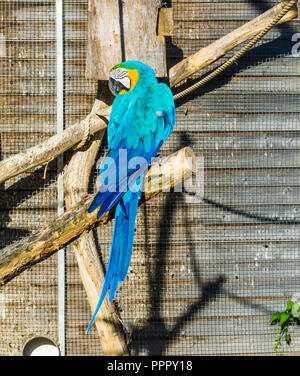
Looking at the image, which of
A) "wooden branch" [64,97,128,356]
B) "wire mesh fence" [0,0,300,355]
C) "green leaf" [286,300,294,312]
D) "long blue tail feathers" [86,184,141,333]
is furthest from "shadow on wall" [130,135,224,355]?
"long blue tail feathers" [86,184,141,333]

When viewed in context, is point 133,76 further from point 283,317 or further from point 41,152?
point 283,317

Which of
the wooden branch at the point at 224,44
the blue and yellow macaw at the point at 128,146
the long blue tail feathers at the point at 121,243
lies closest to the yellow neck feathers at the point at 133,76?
the blue and yellow macaw at the point at 128,146

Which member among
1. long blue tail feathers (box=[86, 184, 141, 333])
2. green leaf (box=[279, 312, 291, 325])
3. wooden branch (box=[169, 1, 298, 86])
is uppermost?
wooden branch (box=[169, 1, 298, 86])

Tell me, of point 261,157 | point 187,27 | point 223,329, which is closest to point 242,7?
point 187,27

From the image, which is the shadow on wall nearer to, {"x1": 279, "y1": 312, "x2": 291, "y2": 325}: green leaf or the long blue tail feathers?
{"x1": 279, "y1": 312, "x2": 291, "y2": 325}: green leaf

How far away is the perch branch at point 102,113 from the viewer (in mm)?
2027

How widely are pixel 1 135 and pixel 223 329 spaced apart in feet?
4.89

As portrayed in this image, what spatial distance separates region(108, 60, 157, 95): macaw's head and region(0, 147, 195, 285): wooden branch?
42 cm

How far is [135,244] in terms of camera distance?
2369 millimetres

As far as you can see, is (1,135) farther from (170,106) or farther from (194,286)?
(194,286)

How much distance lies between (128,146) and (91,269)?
693 millimetres

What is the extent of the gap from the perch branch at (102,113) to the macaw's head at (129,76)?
0.21 metres

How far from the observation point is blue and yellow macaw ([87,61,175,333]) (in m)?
1.55

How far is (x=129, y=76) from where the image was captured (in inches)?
73.8
